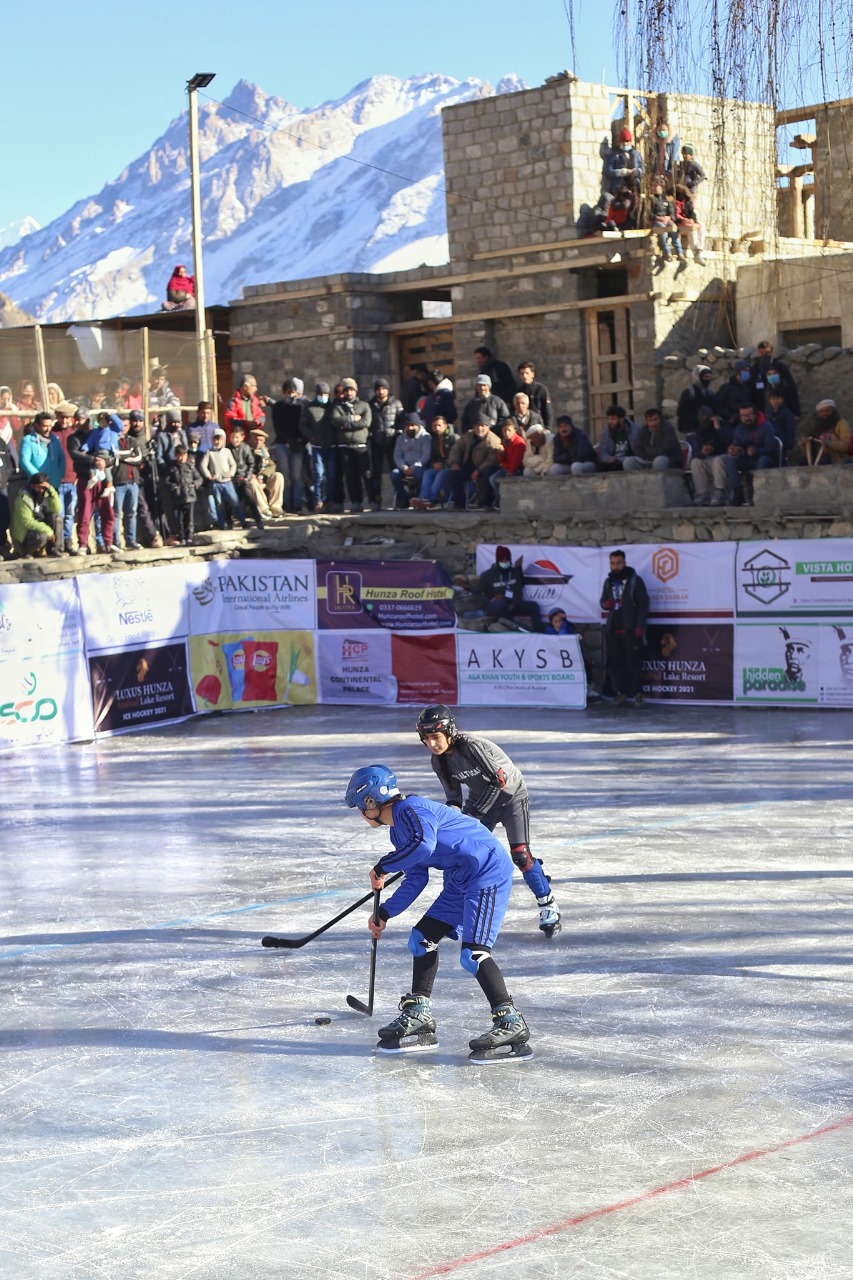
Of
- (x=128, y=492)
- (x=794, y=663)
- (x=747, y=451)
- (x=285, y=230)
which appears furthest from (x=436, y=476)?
(x=285, y=230)

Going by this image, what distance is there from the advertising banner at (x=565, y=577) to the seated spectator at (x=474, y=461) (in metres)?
1.42

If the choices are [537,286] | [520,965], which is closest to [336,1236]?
[520,965]

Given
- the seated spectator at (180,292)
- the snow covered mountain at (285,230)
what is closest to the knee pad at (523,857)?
the seated spectator at (180,292)

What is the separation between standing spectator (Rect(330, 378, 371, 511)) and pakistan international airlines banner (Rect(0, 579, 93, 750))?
4766 millimetres

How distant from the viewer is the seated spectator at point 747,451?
64.0ft

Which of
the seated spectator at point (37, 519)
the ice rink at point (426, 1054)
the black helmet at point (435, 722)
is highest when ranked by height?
the seated spectator at point (37, 519)

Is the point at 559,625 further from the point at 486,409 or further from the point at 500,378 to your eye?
the point at 500,378

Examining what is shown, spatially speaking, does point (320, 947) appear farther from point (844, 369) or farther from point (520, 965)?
point (844, 369)

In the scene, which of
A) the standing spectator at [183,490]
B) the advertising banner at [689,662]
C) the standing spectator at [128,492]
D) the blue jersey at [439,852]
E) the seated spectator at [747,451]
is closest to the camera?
the blue jersey at [439,852]

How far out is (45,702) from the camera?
19172 millimetres

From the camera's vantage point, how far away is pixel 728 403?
20484 millimetres

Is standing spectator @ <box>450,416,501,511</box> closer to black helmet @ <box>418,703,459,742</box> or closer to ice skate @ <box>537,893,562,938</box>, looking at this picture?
ice skate @ <box>537,893,562,938</box>

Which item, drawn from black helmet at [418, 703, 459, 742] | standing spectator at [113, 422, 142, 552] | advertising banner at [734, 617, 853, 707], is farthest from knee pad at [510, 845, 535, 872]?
standing spectator at [113, 422, 142, 552]

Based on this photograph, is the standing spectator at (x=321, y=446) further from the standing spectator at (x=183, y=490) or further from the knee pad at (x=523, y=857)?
the knee pad at (x=523, y=857)
